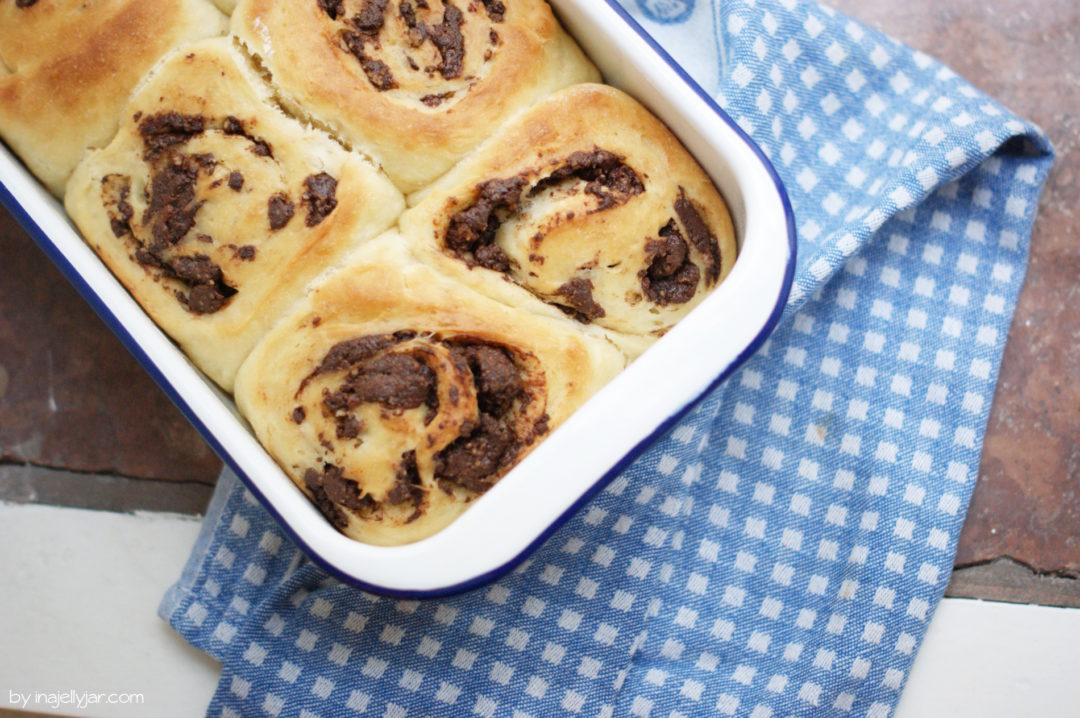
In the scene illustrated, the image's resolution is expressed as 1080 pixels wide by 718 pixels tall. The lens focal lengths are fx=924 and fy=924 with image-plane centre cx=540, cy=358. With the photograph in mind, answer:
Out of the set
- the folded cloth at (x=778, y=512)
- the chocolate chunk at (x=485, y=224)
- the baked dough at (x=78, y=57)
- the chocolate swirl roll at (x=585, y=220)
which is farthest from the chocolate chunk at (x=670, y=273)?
the baked dough at (x=78, y=57)

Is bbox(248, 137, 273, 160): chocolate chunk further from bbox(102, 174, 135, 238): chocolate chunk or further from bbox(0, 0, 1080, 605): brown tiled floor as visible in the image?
bbox(0, 0, 1080, 605): brown tiled floor

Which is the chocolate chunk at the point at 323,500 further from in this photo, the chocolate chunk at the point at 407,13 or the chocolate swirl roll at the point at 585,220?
the chocolate chunk at the point at 407,13

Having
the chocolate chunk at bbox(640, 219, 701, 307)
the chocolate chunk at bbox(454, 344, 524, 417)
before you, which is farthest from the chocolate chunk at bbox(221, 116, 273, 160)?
the chocolate chunk at bbox(640, 219, 701, 307)

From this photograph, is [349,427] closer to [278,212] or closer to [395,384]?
[395,384]

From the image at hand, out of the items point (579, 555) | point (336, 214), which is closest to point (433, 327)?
point (336, 214)

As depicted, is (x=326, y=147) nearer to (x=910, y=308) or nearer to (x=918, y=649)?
(x=910, y=308)

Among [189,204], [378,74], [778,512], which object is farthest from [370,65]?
[778,512]
